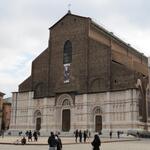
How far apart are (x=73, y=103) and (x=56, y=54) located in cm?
850

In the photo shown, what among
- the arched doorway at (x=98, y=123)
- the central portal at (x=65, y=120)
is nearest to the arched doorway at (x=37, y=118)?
the central portal at (x=65, y=120)

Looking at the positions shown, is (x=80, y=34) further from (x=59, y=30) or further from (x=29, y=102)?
(x=29, y=102)

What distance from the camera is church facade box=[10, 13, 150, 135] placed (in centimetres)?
4572

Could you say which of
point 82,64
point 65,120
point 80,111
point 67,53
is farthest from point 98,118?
point 67,53

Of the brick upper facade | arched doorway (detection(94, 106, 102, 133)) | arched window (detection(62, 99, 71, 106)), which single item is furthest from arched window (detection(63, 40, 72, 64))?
arched doorway (detection(94, 106, 102, 133))

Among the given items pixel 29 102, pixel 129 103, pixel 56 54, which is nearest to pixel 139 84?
pixel 129 103

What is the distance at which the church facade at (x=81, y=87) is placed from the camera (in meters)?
45.7

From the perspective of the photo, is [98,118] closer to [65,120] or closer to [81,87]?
[81,87]

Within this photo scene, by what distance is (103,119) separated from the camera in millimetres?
47219

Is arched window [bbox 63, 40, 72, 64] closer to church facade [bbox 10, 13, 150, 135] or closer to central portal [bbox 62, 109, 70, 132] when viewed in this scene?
church facade [bbox 10, 13, 150, 135]

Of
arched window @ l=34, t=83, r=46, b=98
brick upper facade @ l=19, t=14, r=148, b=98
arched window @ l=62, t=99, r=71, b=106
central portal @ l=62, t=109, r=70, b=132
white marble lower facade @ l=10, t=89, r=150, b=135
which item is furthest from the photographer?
arched window @ l=34, t=83, r=46, b=98

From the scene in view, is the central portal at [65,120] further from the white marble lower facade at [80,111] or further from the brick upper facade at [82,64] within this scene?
the brick upper facade at [82,64]

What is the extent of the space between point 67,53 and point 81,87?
6.20 meters

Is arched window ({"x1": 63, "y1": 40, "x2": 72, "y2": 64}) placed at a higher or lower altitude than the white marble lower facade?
higher
